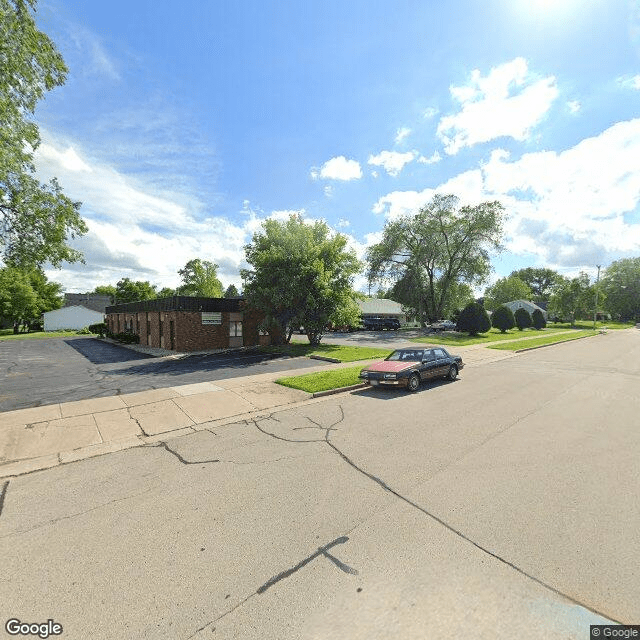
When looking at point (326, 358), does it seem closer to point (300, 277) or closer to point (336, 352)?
point (336, 352)

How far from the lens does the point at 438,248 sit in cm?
4644

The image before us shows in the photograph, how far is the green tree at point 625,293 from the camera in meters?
76.0

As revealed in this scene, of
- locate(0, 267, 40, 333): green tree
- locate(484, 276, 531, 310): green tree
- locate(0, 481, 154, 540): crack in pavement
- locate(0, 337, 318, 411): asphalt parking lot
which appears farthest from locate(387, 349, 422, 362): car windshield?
locate(484, 276, 531, 310): green tree

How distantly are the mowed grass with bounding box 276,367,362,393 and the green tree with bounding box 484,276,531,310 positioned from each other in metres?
91.2

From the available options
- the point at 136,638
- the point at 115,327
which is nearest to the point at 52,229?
the point at 136,638

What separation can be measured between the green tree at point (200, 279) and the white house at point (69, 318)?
18.5m

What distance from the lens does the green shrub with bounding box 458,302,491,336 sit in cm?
Answer: 3422

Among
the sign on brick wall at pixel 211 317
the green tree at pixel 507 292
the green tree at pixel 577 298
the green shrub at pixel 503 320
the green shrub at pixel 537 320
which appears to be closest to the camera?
the sign on brick wall at pixel 211 317

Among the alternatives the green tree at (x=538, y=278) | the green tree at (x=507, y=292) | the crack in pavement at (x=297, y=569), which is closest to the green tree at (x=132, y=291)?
the crack in pavement at (x=297, y=569)

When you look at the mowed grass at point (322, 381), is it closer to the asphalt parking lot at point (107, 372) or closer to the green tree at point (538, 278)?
the asphalt parking lot at point (107, 372)

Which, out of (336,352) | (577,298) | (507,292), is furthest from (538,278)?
(336,352)

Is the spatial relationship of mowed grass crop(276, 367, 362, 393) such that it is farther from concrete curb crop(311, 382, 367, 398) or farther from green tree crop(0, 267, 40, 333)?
green tree crop(0, 267, 40, 333)

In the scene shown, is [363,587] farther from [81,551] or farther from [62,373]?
[62,373]

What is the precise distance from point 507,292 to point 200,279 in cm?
8266
